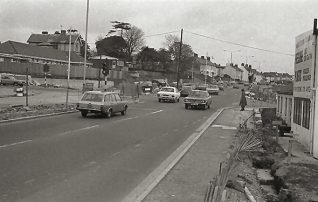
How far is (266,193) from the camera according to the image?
9.66m

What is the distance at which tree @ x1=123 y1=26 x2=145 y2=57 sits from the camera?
127 metres

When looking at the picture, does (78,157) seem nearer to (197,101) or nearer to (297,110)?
(297,110)

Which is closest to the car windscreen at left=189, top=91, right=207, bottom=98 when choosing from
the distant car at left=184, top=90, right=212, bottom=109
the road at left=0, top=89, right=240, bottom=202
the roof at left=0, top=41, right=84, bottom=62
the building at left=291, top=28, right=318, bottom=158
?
the distant car at left=184, top=90, right=212, bottom=109

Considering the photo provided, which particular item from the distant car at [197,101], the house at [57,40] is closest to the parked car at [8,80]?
the distant car at [197,101]

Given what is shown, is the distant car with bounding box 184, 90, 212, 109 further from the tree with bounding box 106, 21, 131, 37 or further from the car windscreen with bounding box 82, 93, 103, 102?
the tree with bounding box 106, 21, 131, 37

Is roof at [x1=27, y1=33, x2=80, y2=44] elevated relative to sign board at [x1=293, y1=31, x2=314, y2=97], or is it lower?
elevated

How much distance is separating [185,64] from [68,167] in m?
121

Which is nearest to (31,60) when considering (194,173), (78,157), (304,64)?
(304,64)

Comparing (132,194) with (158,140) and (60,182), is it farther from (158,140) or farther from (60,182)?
(158,140)

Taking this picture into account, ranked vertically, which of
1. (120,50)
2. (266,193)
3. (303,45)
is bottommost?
(266,193)

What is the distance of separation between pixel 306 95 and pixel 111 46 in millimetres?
100396

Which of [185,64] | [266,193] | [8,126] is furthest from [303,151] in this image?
[185,64]

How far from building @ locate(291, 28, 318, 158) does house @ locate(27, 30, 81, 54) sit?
3722 inches

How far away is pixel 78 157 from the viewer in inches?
477
